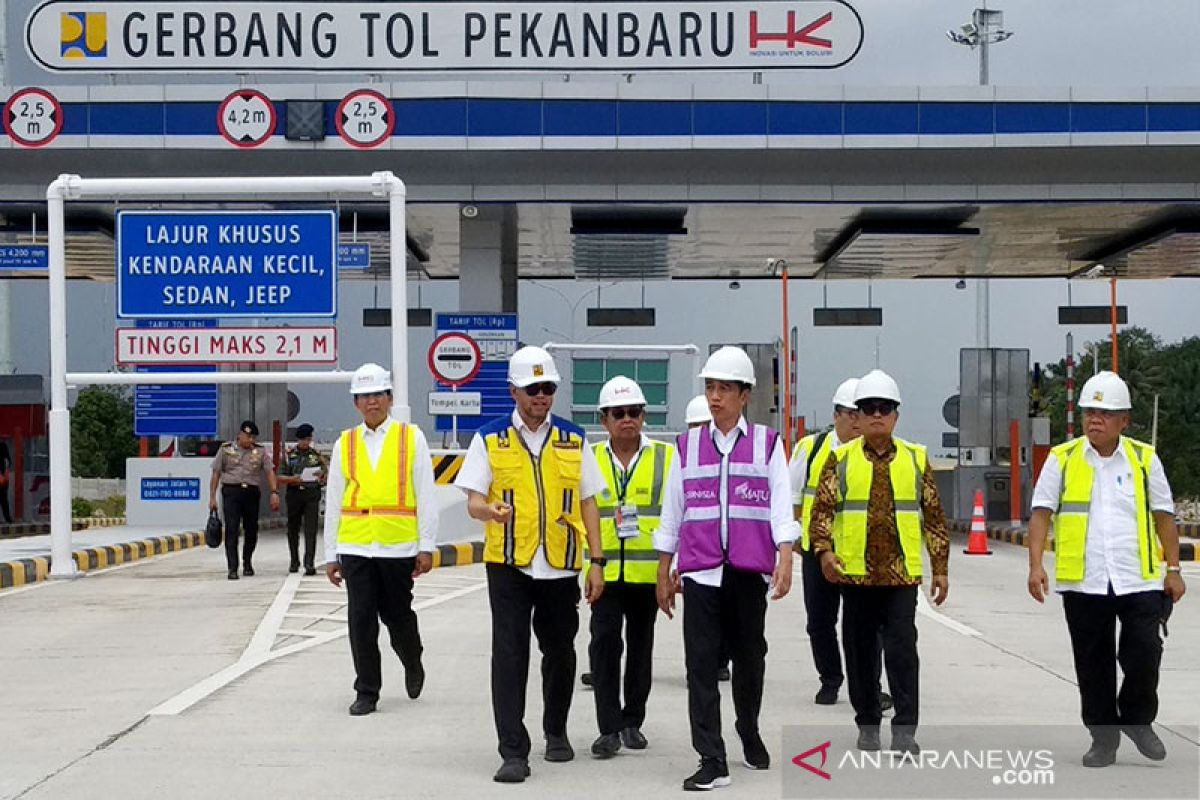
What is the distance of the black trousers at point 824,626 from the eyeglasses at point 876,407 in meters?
1.98

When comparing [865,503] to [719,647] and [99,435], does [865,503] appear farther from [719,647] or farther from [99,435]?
[99,435]

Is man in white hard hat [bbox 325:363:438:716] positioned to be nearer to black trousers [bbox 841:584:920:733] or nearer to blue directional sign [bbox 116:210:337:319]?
black trousers [bbox 841:584:920:733]

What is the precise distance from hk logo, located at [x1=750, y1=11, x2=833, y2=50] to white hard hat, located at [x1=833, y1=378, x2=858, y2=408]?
14.8 m

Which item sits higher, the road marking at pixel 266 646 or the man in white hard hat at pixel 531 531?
the man in white hard hat at pixel 531 531

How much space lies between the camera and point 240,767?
7730 mm

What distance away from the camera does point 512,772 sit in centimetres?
746

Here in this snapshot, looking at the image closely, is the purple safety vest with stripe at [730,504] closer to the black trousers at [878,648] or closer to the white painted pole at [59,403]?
the black trousers at [878,648]

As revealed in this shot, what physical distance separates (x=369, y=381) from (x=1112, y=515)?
12.7 ft

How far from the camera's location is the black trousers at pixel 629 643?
8.16 m

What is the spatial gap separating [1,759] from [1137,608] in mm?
4746

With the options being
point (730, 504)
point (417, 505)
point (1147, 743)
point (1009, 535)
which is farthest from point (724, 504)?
point (1009, 535)

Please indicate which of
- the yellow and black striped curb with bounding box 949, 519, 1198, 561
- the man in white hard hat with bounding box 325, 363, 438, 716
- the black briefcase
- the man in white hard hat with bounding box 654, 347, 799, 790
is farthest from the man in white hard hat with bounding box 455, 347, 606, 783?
the yellow and black striped curb with bounding box 949, 519, 1198, 561

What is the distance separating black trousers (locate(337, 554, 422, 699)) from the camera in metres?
9.42

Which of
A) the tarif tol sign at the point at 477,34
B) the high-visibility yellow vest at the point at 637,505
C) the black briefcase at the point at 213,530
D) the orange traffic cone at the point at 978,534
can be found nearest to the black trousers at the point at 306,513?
the black briefcase at the point at 213,530
